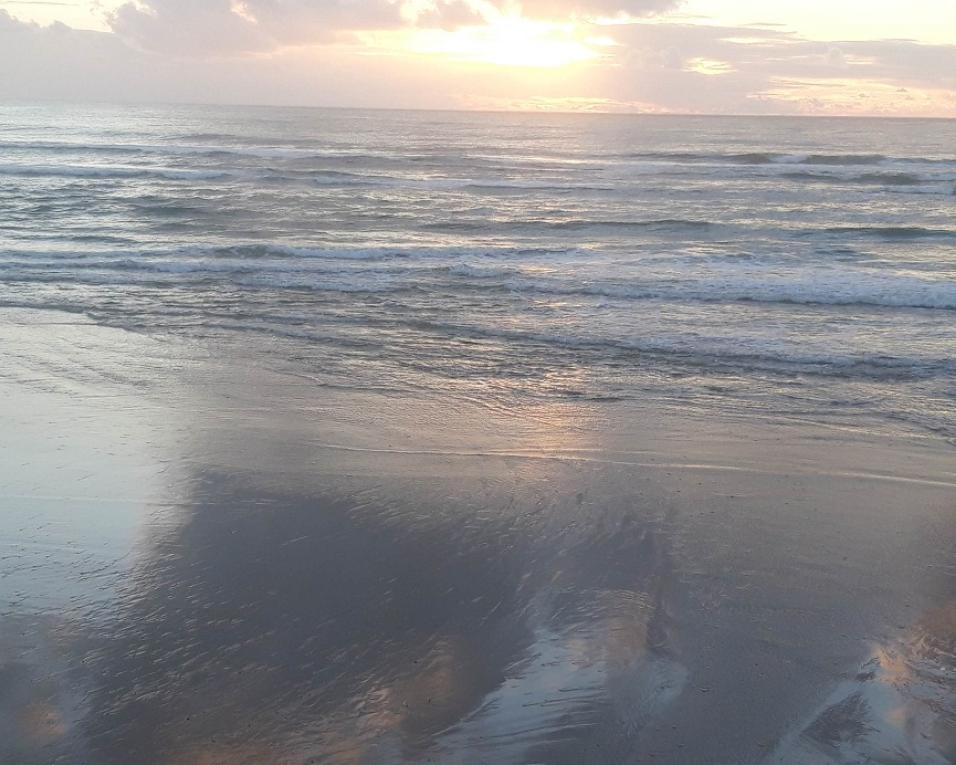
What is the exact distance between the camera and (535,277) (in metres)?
14.6

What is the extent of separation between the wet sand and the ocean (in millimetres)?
1223

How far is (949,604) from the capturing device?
15.3ft

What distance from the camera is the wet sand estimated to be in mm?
3662

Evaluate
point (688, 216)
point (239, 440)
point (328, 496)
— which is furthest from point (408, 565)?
point (688, 216)

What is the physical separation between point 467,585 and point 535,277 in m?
10.2

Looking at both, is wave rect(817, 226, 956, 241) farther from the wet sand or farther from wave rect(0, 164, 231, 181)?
wave rect(0, 164, 231, 181)

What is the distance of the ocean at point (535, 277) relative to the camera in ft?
29.5

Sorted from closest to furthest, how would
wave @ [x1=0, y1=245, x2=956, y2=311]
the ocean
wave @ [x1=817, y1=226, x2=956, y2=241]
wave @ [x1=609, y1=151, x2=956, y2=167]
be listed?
the ocean
wave @ [x1=0, y1=245, x2=956, y2=311]
wave @ [x1=817, y1=226, x2=956, y2=241]
wave @ [x1=609, y1=151, x2=956, y2=167]

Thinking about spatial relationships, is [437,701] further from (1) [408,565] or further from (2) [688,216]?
(2) [688,216]

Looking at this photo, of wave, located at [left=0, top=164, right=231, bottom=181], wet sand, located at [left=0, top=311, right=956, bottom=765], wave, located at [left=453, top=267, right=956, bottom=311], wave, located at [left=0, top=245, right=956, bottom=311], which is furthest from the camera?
wave, located at [left=0, top=164, right=231, bottom=181]

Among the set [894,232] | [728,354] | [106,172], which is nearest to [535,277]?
[728,354]

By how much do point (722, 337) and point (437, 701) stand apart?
25.0ft

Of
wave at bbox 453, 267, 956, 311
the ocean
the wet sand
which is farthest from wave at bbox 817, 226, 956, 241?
the wet sand

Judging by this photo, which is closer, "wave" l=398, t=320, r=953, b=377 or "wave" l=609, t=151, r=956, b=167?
"wave" l=398, t=320, r=953, b=377
